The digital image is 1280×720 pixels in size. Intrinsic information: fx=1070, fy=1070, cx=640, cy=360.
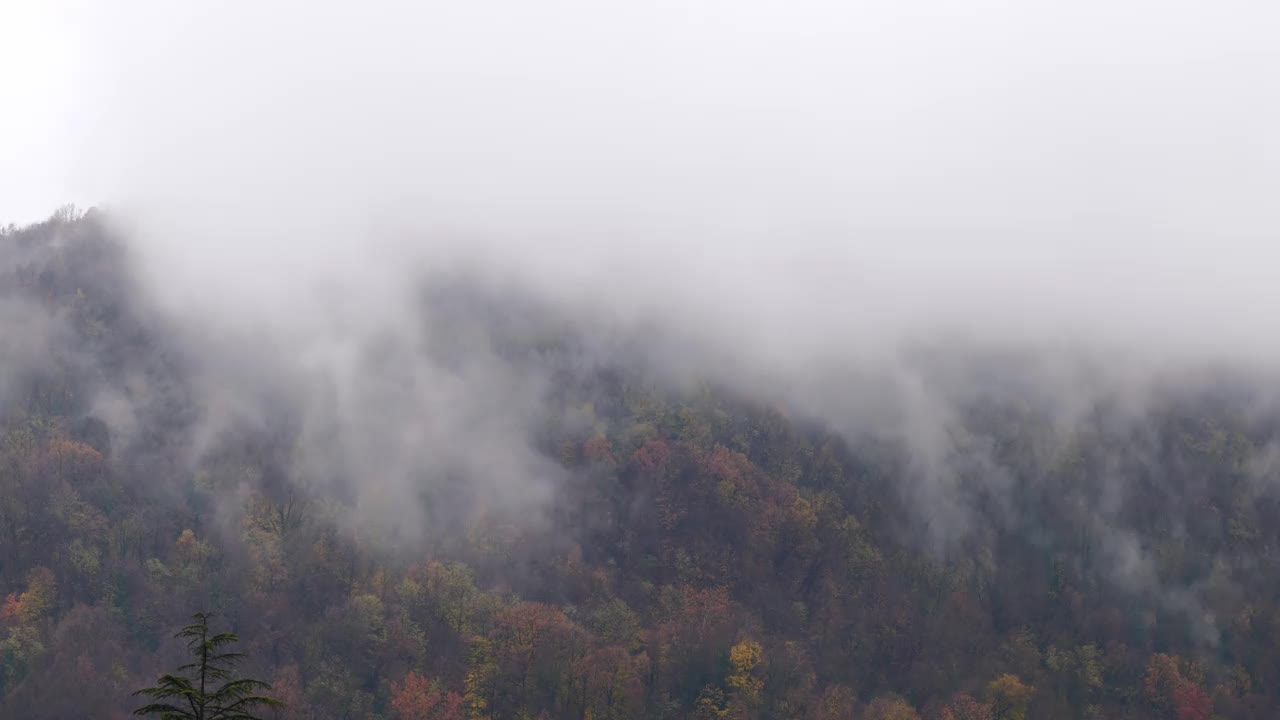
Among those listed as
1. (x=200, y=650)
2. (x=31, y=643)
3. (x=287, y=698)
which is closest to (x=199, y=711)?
(x=200, y=650)

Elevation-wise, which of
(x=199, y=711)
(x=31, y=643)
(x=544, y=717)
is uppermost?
(x=31, y=643)

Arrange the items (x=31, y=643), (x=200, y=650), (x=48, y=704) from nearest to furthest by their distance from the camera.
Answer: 1. (x=200, y=650)
2. (x=48, y=704)
3. (x=31, y=643)

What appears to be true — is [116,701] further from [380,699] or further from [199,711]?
[199,711]

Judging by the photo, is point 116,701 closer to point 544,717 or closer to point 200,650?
point 544,717

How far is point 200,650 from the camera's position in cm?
4341

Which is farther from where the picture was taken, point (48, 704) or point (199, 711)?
point (48, 704)

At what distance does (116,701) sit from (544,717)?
74928 mm

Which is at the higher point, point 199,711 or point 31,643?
point 31,643

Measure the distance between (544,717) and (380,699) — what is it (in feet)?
100

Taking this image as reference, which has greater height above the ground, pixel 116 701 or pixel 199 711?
pixel 116 701

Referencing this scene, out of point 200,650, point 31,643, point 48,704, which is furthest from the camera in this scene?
point 31,643

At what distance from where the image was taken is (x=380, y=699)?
7825 inches

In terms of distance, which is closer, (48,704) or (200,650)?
(200,650)

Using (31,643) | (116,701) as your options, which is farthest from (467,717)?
(31,643)
